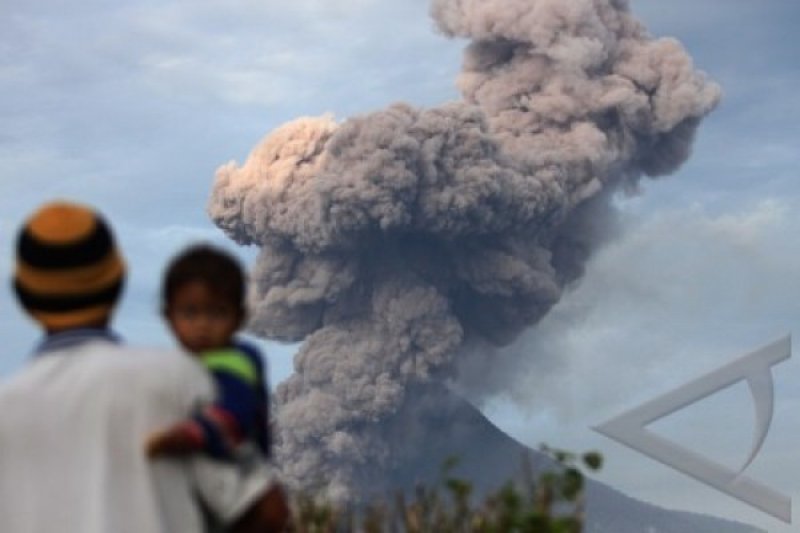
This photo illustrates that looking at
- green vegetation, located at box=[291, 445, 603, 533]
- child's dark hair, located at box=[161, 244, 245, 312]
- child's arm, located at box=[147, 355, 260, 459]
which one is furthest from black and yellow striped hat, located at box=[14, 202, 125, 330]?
green vegetation, located at box=[291, 445, 603, 533]

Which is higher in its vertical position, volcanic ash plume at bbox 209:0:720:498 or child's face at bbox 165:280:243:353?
volcanic ash plume at bbox 209:0:720:498

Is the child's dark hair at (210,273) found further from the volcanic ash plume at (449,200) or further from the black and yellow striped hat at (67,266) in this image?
the volcanic ash plume at (449,200)

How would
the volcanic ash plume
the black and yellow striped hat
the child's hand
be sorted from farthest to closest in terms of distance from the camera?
1. the volcanic ash plume
2. the black and yellow striped hat
3. the child's hand

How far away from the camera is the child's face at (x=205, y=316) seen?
305 centimetres

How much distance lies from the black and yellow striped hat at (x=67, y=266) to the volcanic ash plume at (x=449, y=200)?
63.9 meters

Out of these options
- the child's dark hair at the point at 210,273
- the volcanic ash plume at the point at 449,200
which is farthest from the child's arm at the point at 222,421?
the volcanic ash plume at the point at 449,200

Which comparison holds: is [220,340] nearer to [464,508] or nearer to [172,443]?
[172,443]

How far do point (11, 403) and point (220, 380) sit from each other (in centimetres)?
34

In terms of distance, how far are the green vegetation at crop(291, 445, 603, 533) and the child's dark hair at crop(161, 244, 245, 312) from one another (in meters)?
2.19

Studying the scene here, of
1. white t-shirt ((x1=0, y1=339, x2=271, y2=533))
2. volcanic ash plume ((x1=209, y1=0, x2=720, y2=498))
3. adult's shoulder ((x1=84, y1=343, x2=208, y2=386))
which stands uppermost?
volcanic ash plume ((x1=209, y1=0, x2=720, y2=498))

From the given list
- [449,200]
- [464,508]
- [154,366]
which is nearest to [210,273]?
[154,366]

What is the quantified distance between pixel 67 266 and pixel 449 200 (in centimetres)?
6645

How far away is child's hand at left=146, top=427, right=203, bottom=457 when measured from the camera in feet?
9.28

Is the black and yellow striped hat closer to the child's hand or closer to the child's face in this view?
the child's face
